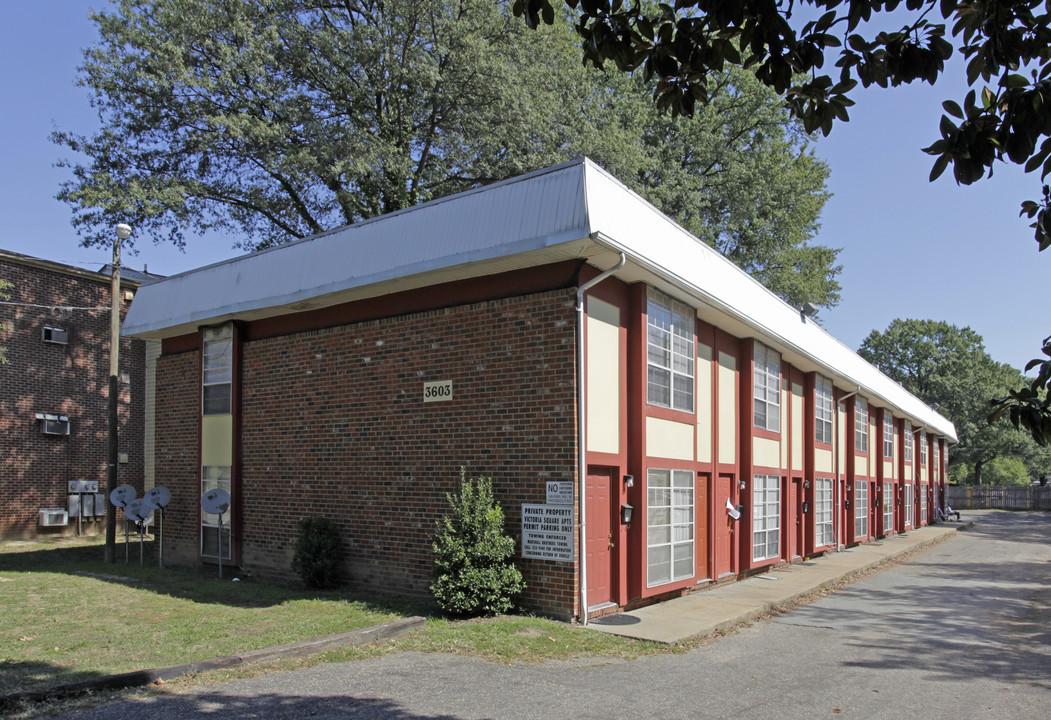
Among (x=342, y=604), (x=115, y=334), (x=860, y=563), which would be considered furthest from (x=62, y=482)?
(x=860, y=563)

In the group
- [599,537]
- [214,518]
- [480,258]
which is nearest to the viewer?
[480,258]

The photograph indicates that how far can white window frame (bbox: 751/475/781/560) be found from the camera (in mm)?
16250

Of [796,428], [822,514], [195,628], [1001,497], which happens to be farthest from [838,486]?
[1001,497]

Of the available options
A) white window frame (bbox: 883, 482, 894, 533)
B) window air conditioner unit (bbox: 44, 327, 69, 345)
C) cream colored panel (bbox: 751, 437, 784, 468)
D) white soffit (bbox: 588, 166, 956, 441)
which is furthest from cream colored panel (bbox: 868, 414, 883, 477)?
window air conditioner unit (bbox: 44, 327, 69, 345)

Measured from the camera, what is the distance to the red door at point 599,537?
34.5 ft

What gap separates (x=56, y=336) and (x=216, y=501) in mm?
11222

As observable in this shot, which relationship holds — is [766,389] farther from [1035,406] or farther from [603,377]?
[1035,406]

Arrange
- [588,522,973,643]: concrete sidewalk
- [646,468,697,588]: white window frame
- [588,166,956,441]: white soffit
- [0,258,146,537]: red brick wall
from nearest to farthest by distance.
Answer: [588,522,973,643]: concrete sidewalk, [588,166,956,441]: white soffit, [646,468,697,588]: white window frame, [0,258,146,537]: red brick wall

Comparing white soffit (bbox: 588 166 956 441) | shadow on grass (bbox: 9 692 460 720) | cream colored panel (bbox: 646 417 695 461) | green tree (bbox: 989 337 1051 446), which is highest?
white soffit (bbox: 588 166 956 441)

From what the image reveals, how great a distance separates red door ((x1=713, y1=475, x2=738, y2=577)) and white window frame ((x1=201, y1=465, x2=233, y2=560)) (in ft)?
28.3

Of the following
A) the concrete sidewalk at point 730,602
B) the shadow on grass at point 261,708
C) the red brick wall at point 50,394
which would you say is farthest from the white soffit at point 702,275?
the red brick wall at point 50,394

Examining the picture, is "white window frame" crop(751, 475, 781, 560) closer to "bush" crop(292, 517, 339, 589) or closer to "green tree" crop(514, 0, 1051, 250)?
"bush" crop(292, 517, 339, 589)

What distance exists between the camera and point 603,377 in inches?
436

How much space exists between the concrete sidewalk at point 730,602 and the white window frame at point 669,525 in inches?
16.9
